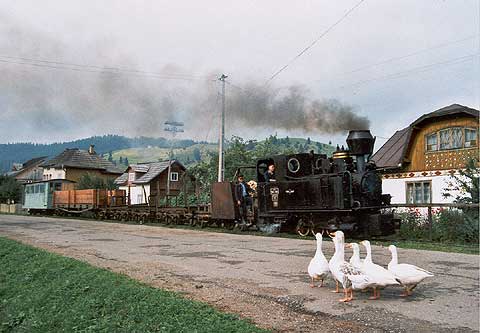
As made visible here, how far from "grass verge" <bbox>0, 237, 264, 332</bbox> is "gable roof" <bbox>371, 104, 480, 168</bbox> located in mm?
19033

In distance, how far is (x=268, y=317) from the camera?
5.57 m

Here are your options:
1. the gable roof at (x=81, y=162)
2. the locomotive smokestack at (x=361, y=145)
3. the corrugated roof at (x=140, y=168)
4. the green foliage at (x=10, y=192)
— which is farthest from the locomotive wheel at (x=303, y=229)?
the gable roof at (x=81, y=162)

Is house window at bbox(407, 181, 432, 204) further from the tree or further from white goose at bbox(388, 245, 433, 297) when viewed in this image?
white goose at bbox(388, 245, 433, 297)

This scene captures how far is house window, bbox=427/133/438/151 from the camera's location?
948 inches

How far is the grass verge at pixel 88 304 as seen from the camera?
228 inches

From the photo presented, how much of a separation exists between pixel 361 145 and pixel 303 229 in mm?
3782

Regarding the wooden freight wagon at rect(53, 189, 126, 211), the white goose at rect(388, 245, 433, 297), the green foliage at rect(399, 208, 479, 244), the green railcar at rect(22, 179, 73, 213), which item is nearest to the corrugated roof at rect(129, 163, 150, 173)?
the green railcar at rect(22, 179, 73, 213)

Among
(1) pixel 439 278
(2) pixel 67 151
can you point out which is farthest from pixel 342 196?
(2) pixel 67 151

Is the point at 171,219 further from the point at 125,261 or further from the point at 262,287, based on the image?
the point at 262,287

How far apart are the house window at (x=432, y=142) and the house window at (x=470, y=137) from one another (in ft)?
5.15

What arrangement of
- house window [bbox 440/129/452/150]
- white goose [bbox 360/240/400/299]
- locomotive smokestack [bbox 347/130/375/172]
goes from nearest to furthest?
white goose [bbox 360/240/400/299] → locomotive smokestack [bbox 347/130/375/172] → house window [bbox 440/129/452/150]

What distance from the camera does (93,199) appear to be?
114 ft

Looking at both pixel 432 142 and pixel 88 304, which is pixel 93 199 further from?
pixel 88 304

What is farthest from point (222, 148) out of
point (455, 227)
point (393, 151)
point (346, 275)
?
point (346, 275)
